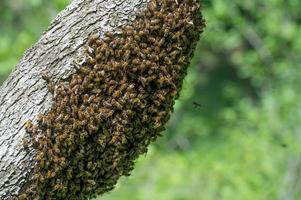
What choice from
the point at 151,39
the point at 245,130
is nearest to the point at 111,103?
the point at 151,39

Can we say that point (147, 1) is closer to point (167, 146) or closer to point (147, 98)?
point (147, 98)

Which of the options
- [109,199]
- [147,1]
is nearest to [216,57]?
[109,199]

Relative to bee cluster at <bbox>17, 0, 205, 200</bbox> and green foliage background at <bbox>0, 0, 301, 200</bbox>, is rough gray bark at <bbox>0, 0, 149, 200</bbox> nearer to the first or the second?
bee cluster at <bbox>17, 0, 205, 200</bbox>

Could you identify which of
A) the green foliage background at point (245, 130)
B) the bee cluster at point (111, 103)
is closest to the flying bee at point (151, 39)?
the bee cluster at point (111, 103)

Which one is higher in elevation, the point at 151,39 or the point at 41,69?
the point at 151,39

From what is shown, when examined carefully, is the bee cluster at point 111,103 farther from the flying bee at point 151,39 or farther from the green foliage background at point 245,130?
the green foliage background at point 245,130

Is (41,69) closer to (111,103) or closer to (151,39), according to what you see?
(111,103)
